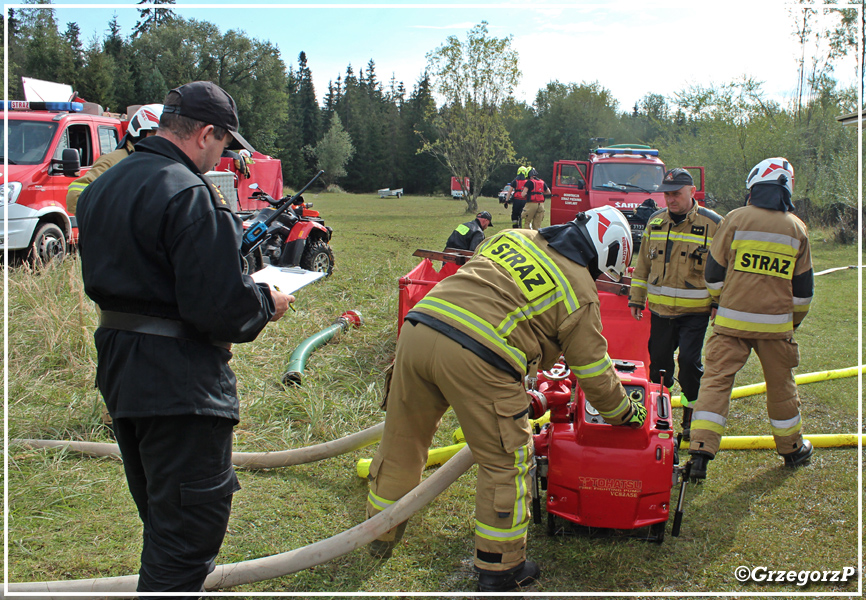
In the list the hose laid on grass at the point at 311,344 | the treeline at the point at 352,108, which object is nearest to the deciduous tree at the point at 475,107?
the treeline at the point at 352,108

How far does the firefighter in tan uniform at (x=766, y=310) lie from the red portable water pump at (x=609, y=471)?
963mm

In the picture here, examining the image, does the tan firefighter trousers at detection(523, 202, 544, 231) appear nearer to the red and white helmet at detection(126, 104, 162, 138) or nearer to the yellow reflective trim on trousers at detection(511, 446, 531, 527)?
the red and white helmet at detection(126, 104, 162, 138)

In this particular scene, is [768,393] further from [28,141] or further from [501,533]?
[28,141]

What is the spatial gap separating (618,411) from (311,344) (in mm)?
3586

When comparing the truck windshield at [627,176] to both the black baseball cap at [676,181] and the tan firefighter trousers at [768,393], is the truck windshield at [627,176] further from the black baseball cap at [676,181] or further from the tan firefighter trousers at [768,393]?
the tan firefighter trousers at [768,393]

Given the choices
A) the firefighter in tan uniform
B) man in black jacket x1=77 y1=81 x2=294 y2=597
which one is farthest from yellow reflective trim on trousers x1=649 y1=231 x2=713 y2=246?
man in black jacket x1=77 y1=81 x2=294 y2=597

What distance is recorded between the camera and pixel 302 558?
101 inches

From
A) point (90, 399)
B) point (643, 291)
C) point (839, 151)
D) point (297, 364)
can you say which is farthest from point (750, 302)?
point (839, 151)

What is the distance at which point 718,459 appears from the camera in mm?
4047

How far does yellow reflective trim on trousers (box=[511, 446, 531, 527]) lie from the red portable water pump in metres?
0.40

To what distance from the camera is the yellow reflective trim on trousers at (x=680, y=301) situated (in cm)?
434

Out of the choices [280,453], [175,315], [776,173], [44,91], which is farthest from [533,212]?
[175,315]

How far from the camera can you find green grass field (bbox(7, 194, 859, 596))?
2807mm

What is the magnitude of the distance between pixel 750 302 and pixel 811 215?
56.1ft
